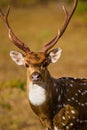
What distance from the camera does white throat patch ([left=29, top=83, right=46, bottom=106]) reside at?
33.4 ft

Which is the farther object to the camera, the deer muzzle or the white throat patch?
the white throat patch

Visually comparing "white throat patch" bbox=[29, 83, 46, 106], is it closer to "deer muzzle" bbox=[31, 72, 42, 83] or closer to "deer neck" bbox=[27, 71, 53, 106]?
"deer neck" bbox=[27, 71, 53, 106]

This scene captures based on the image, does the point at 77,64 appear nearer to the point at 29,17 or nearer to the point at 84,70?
Result: the point at 84,70

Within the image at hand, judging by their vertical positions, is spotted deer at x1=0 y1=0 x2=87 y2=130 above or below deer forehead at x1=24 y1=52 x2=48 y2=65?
below

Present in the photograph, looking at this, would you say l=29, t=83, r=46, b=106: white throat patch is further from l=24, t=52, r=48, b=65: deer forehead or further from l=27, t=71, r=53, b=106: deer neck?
l=24, t=52, r=48, b=65: deer forehead

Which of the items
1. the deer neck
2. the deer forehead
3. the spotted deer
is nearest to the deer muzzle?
the spotted deer

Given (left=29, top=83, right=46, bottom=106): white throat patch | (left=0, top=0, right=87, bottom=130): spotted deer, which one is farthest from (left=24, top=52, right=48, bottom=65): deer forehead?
(left=29, top=83, right=46, bottom=106): white throat patch

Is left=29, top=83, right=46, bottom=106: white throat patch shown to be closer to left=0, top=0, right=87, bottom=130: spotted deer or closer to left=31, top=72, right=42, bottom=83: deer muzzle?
left=0, top=0, right=87, bottom=130: spotted deer

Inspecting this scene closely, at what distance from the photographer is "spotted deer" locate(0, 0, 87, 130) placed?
33.4 feet

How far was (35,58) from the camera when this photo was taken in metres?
10.3

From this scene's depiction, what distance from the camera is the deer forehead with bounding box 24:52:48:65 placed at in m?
10.2

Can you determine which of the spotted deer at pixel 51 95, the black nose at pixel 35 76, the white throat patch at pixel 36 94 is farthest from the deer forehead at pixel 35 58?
the white throat patch at pixel 36 94

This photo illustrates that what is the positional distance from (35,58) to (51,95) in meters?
0.63

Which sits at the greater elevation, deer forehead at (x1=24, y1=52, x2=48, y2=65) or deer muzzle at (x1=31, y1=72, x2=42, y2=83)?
deer forehead at (x1=24, y1=52, x2=48, y2=65)
